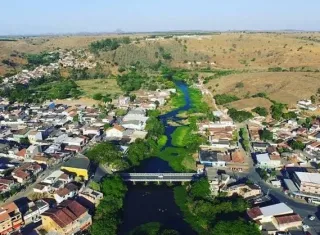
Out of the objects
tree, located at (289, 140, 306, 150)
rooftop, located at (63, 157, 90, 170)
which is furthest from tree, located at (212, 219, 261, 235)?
tree, located at (289, 140, 306, 150)

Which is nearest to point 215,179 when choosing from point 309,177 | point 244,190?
point 244,190

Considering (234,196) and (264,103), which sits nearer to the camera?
(234,196)

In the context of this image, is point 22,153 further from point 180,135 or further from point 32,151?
point 180,135

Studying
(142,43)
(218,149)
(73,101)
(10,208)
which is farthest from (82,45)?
(10,208)

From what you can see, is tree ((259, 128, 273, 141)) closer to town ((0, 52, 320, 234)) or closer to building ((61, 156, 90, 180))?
town ((0, 52, 320, 234))

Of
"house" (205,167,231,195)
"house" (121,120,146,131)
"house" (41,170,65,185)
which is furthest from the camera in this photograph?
"house" (121,120,146,131)

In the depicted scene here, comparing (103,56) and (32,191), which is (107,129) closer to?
(32,191)

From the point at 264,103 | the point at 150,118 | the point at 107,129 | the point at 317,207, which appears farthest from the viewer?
the point at 264,103
